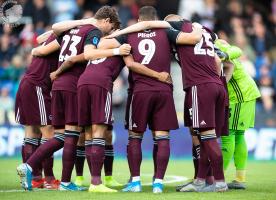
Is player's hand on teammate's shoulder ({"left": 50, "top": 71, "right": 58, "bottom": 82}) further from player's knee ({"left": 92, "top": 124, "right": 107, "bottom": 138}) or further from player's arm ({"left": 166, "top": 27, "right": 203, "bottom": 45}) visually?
player's arm ({"left": 166, "top": 27, "right": 203, "bottom": 45})

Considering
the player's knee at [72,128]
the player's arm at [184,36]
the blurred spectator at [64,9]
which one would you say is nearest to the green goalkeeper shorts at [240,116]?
the player's arm at [184,36]

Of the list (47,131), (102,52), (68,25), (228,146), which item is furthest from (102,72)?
(228,146)

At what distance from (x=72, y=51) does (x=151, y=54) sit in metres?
1.23

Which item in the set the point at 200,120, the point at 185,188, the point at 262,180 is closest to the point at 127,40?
the point at 200,120

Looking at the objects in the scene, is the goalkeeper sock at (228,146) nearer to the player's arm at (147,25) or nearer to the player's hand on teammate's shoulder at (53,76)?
the player's arm at (147,25)

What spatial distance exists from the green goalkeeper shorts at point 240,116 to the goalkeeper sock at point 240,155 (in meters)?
0.18

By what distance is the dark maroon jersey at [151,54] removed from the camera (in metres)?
11.4

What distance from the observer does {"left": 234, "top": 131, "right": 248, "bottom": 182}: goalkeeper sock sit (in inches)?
496

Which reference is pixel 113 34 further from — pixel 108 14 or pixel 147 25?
pixel 147 25

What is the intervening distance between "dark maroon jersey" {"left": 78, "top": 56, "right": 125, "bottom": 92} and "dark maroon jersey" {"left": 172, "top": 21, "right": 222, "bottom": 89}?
97 cm

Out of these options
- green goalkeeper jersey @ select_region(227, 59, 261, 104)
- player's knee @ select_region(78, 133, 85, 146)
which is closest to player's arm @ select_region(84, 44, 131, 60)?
player's knee @ select_region(78, 133, 85, 146)

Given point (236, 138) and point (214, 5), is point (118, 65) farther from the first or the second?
point (214, 5)

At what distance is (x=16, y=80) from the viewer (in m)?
21.2

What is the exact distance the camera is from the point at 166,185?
12867 millimetres
